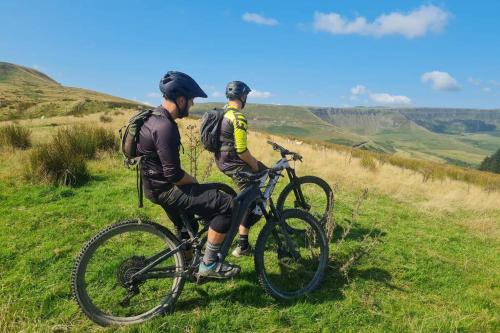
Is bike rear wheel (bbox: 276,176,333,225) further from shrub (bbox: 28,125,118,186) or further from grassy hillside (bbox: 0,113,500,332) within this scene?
shrub (bbox: 28,125,118,186)

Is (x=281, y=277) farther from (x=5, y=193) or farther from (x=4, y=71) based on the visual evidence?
(x=4, y=71)

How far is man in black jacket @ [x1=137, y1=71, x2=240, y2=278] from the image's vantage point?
3852mm

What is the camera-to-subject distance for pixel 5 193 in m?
8.09

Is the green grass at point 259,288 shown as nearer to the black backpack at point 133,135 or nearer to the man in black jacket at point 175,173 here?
the man in black jacket at point 175,173

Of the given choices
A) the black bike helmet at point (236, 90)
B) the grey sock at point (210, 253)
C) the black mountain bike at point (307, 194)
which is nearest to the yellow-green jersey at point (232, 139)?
the black bike helmet at point (236, 90)

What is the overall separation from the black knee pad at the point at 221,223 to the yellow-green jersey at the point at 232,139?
57.2 inches

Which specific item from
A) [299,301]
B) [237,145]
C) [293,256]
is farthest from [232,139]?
[299,301]

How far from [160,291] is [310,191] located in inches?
136

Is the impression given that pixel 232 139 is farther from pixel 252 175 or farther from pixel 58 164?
pixel 58 164

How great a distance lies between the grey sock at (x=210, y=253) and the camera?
14.1ft

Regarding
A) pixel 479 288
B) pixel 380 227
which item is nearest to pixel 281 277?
pixel 479 288

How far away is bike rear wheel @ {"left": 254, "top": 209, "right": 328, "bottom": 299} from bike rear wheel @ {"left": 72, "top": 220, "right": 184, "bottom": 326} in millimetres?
1029

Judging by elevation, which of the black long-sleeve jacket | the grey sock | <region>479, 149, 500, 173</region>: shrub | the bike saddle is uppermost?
the black long-sleeve jacket

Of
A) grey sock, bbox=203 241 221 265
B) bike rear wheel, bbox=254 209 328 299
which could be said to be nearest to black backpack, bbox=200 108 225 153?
bike rear wheel, bbox=254 209 328 299
